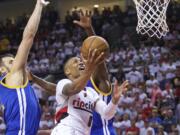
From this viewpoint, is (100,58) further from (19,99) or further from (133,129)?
(133,129)

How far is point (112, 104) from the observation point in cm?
396

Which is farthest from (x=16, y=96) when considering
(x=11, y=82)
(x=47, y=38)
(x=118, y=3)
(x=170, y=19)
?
(x=118, y=3)

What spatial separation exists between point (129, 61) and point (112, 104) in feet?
33.2

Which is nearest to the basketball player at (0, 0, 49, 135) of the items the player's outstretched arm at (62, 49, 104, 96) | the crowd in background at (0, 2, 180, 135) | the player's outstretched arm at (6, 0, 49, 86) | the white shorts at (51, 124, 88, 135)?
the player's outstretched arm at (6, 0, 49, 86)

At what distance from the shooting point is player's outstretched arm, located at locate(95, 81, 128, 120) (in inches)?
152

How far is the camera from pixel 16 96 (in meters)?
4.14

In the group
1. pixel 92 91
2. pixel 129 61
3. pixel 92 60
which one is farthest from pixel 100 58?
pixel 129 61

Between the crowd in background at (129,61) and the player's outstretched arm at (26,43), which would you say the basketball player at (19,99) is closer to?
the player's outstretched arm at (26,43)

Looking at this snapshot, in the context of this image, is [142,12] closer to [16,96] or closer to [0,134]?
[16,96]

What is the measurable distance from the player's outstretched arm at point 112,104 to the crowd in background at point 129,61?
18.6ft

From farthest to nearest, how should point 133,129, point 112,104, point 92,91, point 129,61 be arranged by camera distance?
point 129,61 → point 133,129 → point 92,91 → point 112,104

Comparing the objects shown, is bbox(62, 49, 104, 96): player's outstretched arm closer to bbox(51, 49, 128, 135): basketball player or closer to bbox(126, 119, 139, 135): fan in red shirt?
bbox(51, 49, 128, 135): basketball player

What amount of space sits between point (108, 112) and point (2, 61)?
42.4 inches

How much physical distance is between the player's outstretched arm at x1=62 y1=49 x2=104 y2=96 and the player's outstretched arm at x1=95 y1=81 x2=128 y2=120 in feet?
0.82
